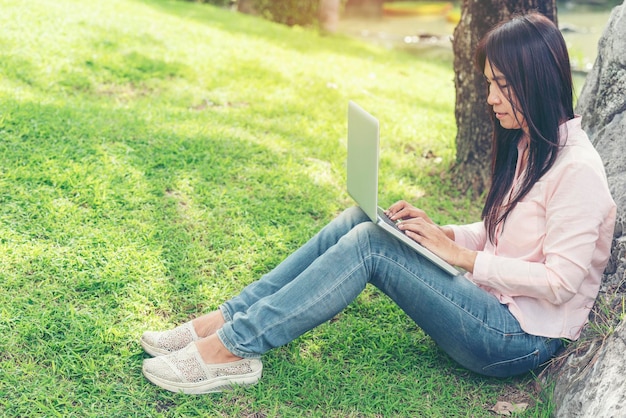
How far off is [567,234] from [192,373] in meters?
1.38

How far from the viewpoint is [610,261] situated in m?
2.65

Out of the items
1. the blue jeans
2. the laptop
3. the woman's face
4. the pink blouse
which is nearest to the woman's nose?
the woman's face

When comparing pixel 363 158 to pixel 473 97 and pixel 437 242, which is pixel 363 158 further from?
pixel 473 97

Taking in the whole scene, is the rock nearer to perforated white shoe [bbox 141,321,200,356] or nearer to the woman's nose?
the woman's nose

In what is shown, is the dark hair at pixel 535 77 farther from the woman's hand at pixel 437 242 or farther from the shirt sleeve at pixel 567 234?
the woman's hand at pixel 437 242

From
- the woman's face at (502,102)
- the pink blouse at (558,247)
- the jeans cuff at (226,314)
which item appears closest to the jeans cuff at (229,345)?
the jeans cuff at (226,314)

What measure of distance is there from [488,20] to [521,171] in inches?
66.9

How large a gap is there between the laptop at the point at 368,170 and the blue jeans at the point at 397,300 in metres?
0.06

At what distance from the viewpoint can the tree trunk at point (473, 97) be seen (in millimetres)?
4008

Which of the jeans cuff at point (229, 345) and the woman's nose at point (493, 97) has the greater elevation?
the woman's nose at point (493, 97)

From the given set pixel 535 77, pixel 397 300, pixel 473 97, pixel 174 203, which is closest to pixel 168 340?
pixel 397 300

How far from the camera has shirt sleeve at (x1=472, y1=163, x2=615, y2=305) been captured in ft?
7.50

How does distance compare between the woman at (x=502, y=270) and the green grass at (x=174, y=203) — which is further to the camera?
the green grass at (x=174, y=203)

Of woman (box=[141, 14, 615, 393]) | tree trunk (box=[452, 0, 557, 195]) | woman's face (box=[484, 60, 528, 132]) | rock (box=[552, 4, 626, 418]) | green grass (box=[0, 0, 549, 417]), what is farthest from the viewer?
tree trunk (box=[452, 0, 557, 195])
